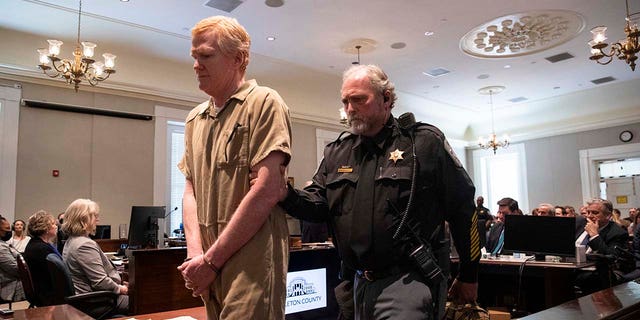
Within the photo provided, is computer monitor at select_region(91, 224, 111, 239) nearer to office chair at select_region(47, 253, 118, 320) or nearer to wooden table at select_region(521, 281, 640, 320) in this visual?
office chair at select_region(47, 253, 118, 320)

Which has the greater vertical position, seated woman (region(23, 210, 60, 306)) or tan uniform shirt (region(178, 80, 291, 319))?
tan uniform shirt (region(178, 80, 291, 319))

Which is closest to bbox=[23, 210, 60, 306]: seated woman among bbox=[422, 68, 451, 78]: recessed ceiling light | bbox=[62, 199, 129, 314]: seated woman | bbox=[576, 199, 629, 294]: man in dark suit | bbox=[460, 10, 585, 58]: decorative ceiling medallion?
bbox=[62, 199, 129, 314]: seated woman

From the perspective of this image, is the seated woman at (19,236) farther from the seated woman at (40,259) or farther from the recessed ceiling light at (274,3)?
the recessed ceiling light at (274,3)

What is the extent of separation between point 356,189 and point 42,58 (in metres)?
5.64

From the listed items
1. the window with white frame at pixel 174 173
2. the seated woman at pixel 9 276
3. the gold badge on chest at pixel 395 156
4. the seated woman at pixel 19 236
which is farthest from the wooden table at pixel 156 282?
the window with white frame at pixel 174 173

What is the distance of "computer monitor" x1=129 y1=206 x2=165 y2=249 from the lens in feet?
16.0

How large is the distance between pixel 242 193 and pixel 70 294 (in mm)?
2796

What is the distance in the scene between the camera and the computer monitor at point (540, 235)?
432 cm


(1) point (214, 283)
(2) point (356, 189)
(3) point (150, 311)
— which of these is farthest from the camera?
(3) point (150, 311)

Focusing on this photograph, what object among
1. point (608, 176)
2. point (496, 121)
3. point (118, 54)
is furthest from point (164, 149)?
point (608, 176)

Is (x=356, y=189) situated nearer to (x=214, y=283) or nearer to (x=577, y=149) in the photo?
(x=214, y=283)

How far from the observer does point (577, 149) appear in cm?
1255

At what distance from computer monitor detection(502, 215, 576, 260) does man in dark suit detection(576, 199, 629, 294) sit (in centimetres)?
28

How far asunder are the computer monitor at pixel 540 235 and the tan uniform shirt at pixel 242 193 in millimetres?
3825
